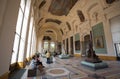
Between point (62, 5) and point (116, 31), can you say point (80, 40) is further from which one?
point (62, 5)

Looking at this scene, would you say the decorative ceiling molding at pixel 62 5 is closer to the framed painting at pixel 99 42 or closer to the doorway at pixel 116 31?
the doorway at pixel 116 31

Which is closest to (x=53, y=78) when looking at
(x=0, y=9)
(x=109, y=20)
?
(x=0, y=9)

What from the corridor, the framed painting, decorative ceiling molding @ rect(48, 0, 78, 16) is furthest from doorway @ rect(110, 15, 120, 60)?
decorative ceiling molding @ rect(48, 0, 78, 16)

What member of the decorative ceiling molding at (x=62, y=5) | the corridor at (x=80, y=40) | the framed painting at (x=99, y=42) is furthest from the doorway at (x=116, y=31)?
the decorative ceiling molding at (x=62, y=5)

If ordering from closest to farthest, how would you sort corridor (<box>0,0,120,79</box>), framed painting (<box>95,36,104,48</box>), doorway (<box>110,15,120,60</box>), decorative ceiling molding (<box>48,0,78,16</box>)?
1. corridor (<box>0,0,120,79</box>)
2. doorway (<box>110,15,120,60</box>)
3. framed painting (<box>95,36,104,48</box>)
4. decorative ceiling molding (<box>48,0,78,16</box>)

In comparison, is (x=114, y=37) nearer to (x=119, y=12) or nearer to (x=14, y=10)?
(x=119, y=12)

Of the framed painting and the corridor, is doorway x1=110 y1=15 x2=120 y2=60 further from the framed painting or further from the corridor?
the framed painting

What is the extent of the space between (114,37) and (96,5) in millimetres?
4745

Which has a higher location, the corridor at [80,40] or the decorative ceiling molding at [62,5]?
the decorative ceiling molding at [62,5]

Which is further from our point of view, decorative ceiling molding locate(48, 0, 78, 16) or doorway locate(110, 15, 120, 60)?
decorative ceiling molding locate(48, 0, 78, 16)

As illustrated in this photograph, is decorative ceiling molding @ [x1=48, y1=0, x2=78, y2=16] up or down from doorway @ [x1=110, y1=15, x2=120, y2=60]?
up

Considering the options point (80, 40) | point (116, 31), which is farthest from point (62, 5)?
point (116, 31)

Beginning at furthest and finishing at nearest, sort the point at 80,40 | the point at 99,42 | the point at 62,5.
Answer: the point at 80,40, the point at 62,5, the point at 99,42

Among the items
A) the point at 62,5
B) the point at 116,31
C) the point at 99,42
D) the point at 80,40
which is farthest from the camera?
the point at 80,40
